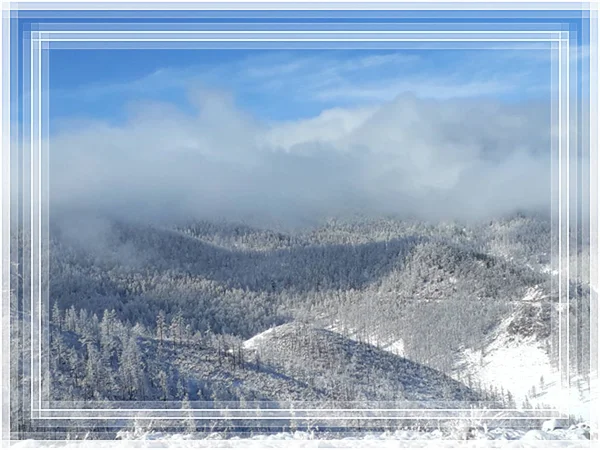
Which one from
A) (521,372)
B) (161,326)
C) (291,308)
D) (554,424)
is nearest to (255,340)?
(291,308)

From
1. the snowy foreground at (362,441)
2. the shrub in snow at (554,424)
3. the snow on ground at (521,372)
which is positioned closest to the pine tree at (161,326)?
the snowy foreground at (362,441)

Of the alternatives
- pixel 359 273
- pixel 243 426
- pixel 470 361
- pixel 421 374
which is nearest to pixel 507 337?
pixel 470 361

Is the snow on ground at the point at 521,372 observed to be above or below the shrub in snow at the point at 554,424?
above

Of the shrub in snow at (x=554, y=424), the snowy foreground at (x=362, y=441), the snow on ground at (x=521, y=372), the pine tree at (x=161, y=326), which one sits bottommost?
the snowy foreground at (x=362, y=441)

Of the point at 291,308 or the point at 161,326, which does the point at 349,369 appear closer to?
the point at 291,308

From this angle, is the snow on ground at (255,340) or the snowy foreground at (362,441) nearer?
the snowy foreground at (362,441)

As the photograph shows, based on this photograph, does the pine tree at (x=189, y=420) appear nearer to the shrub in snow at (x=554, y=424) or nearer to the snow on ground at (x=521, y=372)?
the snow on ground at (x=521, y=372)

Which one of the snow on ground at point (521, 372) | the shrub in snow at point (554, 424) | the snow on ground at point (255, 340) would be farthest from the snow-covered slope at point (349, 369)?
the shrub in snow at point (554, 424)

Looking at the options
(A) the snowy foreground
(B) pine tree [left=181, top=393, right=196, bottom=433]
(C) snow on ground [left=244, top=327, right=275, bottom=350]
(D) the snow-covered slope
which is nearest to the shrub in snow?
(A) the snowy foreground

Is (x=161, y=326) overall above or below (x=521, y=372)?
above
